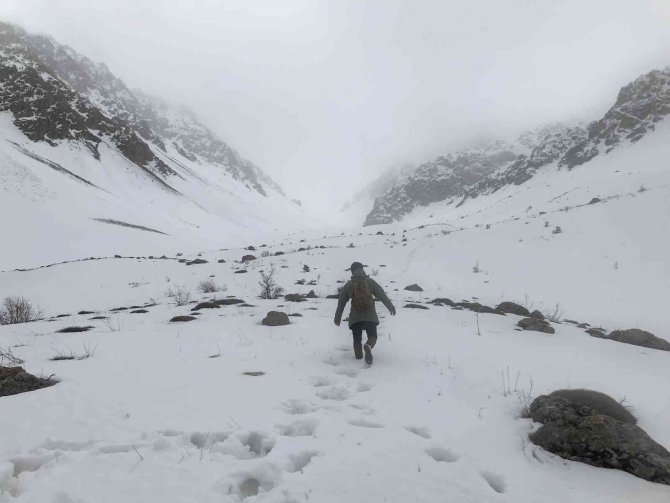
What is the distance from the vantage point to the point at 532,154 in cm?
9531

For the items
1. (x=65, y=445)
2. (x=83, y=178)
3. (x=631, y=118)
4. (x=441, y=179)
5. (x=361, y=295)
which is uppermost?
(x=441, y=179)

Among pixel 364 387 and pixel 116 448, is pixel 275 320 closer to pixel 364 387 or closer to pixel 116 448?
pixel 364 387

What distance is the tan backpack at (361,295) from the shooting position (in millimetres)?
6332

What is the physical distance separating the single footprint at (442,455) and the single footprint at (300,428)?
43.4 inches

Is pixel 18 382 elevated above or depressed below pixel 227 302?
below

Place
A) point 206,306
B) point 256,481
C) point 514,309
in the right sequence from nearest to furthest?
1. point 256,481
2. point 514,309
3. point 206,306

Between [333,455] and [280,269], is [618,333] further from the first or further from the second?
[280,269]

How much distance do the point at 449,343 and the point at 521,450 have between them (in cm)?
345

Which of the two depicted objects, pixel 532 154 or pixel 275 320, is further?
pixel 532 154

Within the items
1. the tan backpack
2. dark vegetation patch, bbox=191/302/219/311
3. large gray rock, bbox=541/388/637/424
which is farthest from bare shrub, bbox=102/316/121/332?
large gray rock, bbox=541/388/637/424

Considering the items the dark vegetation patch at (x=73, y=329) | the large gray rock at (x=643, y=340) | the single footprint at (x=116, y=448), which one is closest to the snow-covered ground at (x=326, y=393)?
the single footprint at (x=116, y=448)

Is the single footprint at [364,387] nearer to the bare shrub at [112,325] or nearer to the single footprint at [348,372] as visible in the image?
the single footprint at [348,372]

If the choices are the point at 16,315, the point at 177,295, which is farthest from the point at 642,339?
the point at 16,315

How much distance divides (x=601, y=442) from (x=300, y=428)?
261 cm
